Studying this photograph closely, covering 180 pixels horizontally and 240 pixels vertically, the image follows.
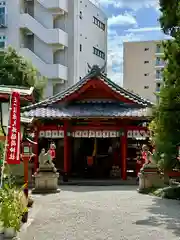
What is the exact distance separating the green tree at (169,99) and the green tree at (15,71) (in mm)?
17712

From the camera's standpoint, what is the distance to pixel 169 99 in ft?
50.5

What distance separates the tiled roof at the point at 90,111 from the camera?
75.2 ft

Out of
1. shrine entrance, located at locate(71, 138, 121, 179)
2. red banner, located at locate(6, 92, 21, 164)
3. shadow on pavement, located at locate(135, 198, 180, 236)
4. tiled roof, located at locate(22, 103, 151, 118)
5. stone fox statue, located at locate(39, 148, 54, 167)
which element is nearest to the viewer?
red banner, located at locate(6, 92, 21, 164)

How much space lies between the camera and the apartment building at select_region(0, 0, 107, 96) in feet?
148

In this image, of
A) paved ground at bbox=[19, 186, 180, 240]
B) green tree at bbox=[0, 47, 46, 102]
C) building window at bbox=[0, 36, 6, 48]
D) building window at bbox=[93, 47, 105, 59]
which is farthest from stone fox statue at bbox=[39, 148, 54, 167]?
building window at bbox=[93, 47, 105, 59]

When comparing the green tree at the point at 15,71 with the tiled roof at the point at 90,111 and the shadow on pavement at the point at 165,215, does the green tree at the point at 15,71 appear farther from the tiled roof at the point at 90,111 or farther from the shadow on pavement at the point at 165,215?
the shadow on pavement at the point at 165,215

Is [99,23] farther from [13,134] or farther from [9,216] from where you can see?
[9,216]

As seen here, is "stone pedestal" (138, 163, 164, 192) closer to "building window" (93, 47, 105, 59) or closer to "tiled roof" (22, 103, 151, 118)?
"tiled roof" (22, 103, 151, 118)

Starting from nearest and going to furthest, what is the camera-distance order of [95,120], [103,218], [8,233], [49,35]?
[8,233], [103,218], [95,120], [49,35]

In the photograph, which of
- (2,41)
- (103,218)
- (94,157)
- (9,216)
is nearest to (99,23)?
(2,41)

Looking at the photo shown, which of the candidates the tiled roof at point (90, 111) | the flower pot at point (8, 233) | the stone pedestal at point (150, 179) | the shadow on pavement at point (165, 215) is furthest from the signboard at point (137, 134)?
the flower pot at point (8, 233)

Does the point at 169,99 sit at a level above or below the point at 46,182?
above

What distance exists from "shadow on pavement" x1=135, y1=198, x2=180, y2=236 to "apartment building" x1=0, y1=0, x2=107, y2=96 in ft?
102

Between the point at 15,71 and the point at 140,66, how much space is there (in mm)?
40201
